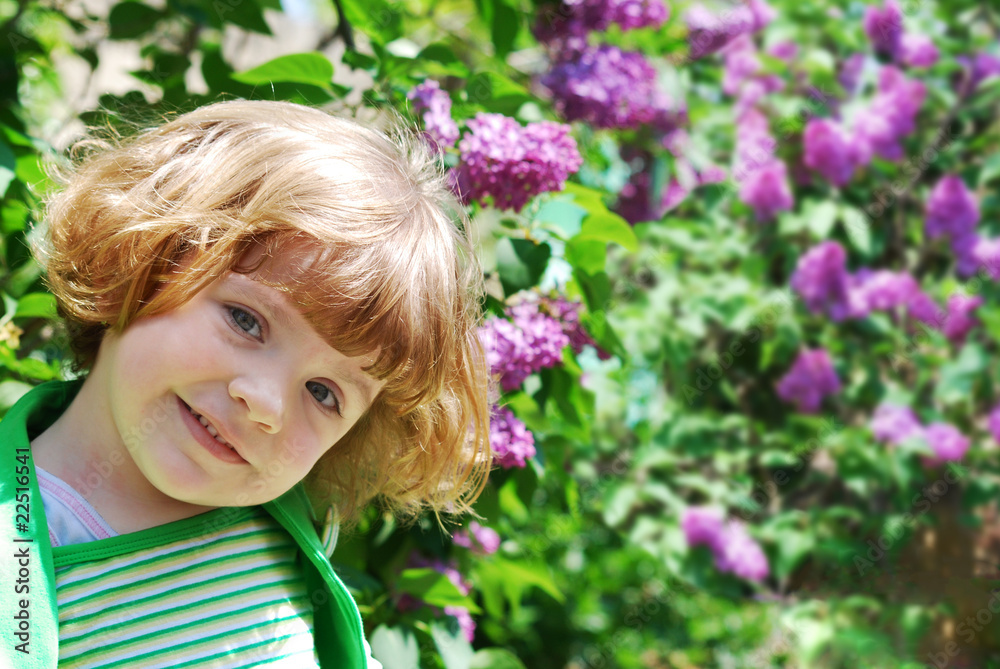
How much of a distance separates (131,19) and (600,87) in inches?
32.1

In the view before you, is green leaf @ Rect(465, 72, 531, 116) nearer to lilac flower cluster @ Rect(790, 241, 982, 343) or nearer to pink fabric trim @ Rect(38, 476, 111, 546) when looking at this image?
pink fabric trim @ Rect(38, 476, 111, 546)

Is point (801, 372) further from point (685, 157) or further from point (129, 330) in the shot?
point (129, 330)

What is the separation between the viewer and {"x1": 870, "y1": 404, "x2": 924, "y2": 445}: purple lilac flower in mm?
2059

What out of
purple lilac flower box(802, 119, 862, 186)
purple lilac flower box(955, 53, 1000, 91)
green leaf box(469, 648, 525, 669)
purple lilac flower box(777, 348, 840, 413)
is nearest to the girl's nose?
green leaf box(469, 648, 525, 669)

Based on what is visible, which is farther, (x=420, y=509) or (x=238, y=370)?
(x=420, y=509)

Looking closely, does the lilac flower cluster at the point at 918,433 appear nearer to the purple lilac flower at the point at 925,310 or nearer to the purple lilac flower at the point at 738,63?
the purple lilac flower at the point at 925,310

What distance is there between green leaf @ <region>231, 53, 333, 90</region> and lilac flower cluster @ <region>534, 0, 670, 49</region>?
669 millimetres

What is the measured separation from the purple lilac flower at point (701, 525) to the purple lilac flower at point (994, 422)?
0.68 m

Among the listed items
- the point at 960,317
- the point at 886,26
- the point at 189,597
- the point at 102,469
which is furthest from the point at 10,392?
the point at 886,26

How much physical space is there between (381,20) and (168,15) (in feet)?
1.81

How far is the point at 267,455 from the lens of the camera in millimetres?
763

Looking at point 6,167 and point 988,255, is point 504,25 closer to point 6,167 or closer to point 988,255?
point 6,167

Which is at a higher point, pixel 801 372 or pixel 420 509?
pixel 420 509

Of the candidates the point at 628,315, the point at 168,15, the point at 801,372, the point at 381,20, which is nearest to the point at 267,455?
the point at 381,20
